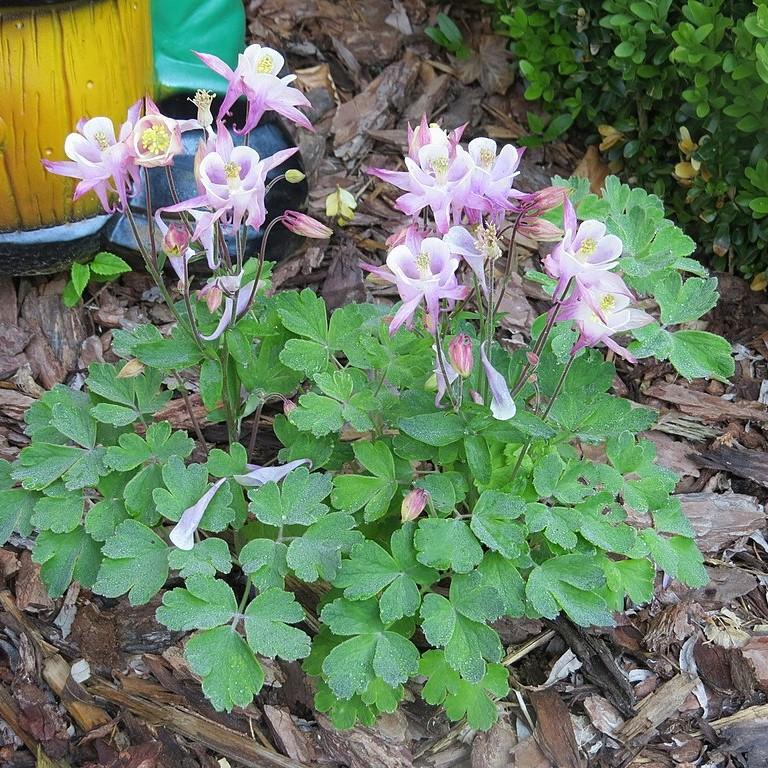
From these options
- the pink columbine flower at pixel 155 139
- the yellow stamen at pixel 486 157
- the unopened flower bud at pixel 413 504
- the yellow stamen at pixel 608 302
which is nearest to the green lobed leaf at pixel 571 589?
the unopened flower bud at pixel 413 504

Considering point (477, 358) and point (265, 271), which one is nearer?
point (477, 358)

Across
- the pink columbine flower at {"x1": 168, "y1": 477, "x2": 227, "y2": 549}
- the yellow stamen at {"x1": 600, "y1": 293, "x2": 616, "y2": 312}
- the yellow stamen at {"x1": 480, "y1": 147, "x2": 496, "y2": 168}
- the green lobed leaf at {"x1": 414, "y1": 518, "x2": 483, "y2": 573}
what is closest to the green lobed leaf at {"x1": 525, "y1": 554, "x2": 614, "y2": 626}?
the green lobed leaf at {"x1": 414, "y1": 518, "x2": 483, "y2": 573}

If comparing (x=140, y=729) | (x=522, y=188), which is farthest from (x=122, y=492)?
(x=522, y=188)

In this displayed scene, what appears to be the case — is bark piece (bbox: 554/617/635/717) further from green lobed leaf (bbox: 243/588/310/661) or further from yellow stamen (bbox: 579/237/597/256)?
yellow stamen (bbox: 579/237/597/256)

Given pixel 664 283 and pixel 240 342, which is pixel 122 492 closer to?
pixel 240 342

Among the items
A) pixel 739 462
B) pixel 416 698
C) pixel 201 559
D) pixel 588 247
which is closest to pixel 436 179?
pixel 588 247

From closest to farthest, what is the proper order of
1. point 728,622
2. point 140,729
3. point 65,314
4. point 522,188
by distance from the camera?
point 140,729 < point 728,622 < point 65,314 < point 522,188

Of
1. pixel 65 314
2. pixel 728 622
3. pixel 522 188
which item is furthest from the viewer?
pixel 522 188
